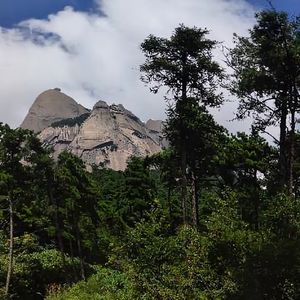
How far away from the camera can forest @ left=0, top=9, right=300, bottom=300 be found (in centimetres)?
1052

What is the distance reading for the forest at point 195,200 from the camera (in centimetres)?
1052

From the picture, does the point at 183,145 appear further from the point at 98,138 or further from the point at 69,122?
the point at 69,122

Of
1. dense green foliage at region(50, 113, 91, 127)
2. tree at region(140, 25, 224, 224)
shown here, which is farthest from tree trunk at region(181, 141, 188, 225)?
dense green foliage at region(50, 113, 91, 127)

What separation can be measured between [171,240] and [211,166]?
41.1ft

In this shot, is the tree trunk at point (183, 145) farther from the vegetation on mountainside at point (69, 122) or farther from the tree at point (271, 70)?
the vegetation on mountainside at point (69, 122)

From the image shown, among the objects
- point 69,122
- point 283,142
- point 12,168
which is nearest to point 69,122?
point 69,122

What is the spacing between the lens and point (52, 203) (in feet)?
94.1

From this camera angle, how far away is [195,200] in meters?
24.8

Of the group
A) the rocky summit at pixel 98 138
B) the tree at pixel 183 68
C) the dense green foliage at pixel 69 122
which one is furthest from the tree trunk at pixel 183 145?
the dense green foliage at pixel 69 122

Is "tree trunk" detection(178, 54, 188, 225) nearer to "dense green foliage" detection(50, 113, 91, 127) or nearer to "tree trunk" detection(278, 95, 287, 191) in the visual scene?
"tree trunk" detection(278, 95, 287, 191)

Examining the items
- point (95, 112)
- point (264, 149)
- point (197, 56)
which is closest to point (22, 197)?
point (197, 56)

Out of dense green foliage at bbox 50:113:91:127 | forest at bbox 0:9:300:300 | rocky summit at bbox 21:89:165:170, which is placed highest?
dense green foliage at bbox 50:113:91:127

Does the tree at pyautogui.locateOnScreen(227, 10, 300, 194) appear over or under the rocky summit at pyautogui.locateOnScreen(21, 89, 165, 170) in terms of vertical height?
under

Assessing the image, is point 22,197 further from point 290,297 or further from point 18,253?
point 290,297
